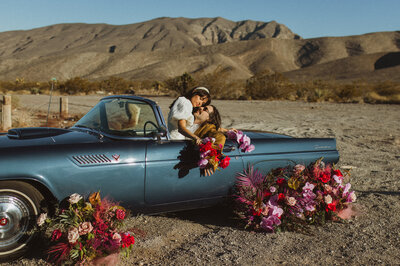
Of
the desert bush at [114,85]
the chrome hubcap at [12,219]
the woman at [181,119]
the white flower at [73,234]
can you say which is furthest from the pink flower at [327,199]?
the desert bush at [114,85]

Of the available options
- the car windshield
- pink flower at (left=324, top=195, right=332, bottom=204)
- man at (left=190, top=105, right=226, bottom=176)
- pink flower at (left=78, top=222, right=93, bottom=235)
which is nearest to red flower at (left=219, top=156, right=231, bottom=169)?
man at (left=190, top=105, right=226, bottom=176)

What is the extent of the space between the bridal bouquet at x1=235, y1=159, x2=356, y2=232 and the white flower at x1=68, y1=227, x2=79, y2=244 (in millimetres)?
1609

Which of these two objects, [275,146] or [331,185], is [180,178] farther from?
[331,185]

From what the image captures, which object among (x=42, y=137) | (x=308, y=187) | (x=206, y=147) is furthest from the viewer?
(x=308, y=187)

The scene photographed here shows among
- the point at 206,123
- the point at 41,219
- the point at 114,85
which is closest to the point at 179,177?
the point at 206,123

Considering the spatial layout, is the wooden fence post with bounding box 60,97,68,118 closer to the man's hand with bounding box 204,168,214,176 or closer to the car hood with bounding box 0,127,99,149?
the car hood with bounding box 0,127,99,149

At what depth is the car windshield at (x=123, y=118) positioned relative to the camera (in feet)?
12.2

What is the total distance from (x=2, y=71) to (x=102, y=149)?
124m

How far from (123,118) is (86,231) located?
129 cm

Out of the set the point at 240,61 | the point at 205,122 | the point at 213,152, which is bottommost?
the point at 213,152

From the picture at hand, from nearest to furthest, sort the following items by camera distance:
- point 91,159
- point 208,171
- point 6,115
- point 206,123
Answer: point 91,159 < point 208,171 < point 206,123 < point 6,115

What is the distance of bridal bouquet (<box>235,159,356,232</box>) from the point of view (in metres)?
3.79

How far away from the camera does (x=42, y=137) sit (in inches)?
133

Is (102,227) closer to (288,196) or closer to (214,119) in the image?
(288,196)
